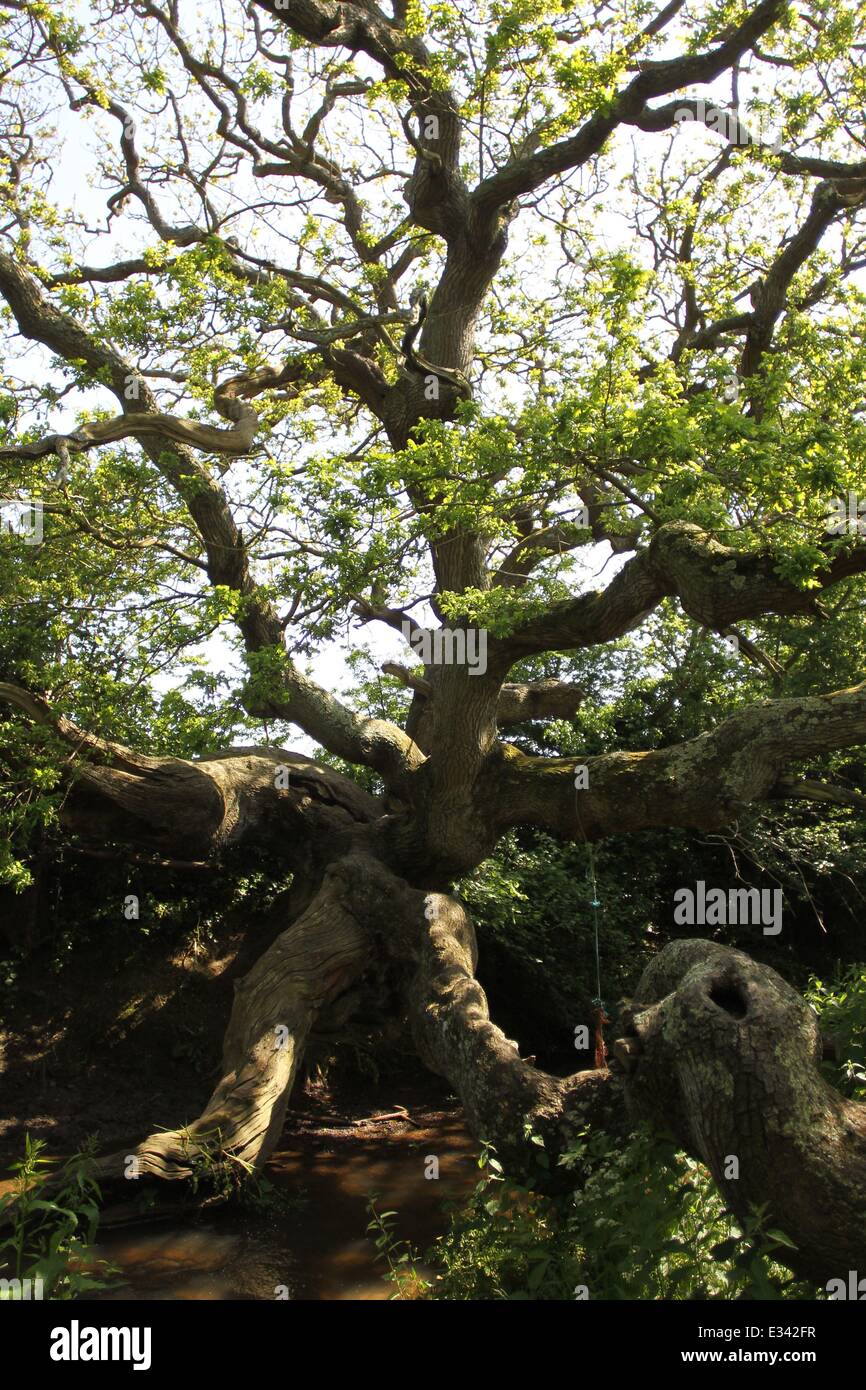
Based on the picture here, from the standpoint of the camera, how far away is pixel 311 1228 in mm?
6238

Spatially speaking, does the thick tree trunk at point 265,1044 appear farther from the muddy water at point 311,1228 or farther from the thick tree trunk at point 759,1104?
the thick tree trunk at point 759,1104

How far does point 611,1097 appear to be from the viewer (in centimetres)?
520

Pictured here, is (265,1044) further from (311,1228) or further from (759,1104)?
(759,1104)

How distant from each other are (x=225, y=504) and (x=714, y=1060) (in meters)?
5.49

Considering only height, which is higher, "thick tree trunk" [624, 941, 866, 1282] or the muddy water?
"thick tree trunk" [624, 941, 866, 1282]

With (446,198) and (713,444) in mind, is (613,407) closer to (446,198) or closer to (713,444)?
(713,444)

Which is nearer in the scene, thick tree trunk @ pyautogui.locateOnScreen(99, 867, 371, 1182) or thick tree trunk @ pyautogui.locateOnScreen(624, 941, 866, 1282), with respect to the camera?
thick tree trunk @ pyautogui.locateOnScreen(624, 941, 866, 1282)

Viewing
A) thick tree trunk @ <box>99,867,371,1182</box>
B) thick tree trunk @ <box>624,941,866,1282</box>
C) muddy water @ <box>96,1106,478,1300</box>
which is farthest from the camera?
thick tree trunk @ <box>99,867,371,1182</box>

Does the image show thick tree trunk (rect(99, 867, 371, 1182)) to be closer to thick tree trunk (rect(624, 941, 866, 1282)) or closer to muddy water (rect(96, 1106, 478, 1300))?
muddy water (rect(96, 1106, 478, 1300))

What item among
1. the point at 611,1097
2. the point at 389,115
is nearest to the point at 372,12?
the point at 389,115

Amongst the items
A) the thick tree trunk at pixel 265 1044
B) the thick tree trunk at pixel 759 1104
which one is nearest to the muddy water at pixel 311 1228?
the thick tree trunk at pixel 265 1044

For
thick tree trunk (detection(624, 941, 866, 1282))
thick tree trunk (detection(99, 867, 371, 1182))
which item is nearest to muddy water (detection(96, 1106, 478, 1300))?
thick tree trunk (detection(99, 867, 371, 1182))

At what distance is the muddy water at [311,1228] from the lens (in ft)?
17.7

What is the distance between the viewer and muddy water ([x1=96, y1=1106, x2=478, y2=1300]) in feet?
17.7
